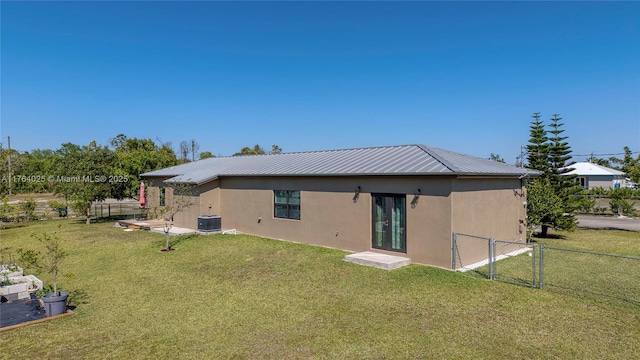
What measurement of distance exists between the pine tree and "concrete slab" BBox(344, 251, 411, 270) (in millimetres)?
13067

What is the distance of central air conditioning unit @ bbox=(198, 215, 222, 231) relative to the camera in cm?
1642

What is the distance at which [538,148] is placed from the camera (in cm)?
1958

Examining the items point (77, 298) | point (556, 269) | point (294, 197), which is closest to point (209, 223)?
point (294, 197)

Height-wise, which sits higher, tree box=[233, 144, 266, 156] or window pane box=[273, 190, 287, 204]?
tree box=[233, 144, 266, 156]

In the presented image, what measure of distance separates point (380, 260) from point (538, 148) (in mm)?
14150

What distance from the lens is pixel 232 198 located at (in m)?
17.2

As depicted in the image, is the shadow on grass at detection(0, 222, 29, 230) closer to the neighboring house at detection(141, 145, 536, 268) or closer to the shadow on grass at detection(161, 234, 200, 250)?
the neighboring house at detection(141, 145, 536, 268)

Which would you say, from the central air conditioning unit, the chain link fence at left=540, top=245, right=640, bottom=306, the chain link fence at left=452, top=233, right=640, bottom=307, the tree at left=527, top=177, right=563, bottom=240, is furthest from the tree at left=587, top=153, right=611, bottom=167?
the central air conditioning unit

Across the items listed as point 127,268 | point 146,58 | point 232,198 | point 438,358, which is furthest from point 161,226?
point 438,358

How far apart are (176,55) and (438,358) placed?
2255 centimetres

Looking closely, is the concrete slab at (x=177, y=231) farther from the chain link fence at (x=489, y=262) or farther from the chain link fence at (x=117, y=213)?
the chain link fence at (x=489, y=262)

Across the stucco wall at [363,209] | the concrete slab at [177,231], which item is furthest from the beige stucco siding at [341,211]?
the concrete slab at [177,231]

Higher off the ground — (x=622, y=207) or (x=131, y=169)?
(x=131, y=169)

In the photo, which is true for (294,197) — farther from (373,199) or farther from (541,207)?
(541,207)
